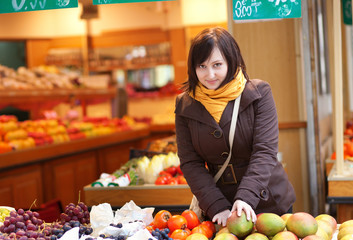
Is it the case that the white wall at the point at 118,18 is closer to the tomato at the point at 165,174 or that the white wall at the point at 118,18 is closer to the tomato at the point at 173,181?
the tomato at the point at 165,174

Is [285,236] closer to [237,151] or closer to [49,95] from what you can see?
[237,151]

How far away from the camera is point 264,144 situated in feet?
8.70

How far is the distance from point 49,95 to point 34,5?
4027 mm

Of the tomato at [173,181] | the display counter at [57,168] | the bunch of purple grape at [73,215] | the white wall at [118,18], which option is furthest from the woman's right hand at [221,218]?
the white wall at [118,18]

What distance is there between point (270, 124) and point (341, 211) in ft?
5.50

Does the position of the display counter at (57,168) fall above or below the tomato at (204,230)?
below

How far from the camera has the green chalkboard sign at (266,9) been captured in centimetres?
331

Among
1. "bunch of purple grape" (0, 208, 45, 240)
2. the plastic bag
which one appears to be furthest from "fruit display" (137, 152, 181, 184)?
"bunch of purple grape" (0, 208, 45, 240)

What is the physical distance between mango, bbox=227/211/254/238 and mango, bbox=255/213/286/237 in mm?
49

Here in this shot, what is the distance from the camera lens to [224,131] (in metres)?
2.71

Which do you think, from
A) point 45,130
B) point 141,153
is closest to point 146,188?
point 141,153

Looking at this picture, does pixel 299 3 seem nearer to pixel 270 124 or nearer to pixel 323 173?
pixel 270 124

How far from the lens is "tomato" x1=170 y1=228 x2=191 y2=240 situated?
245cm

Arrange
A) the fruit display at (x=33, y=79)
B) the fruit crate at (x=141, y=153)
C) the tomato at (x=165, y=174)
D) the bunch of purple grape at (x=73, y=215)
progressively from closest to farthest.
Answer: the bunch of purple grape at (x=73, y=215) → the tomato at (x=165, y=174) → the fruit crate at (x=141, y=153) → the fruit display at (x=33, y=79)
